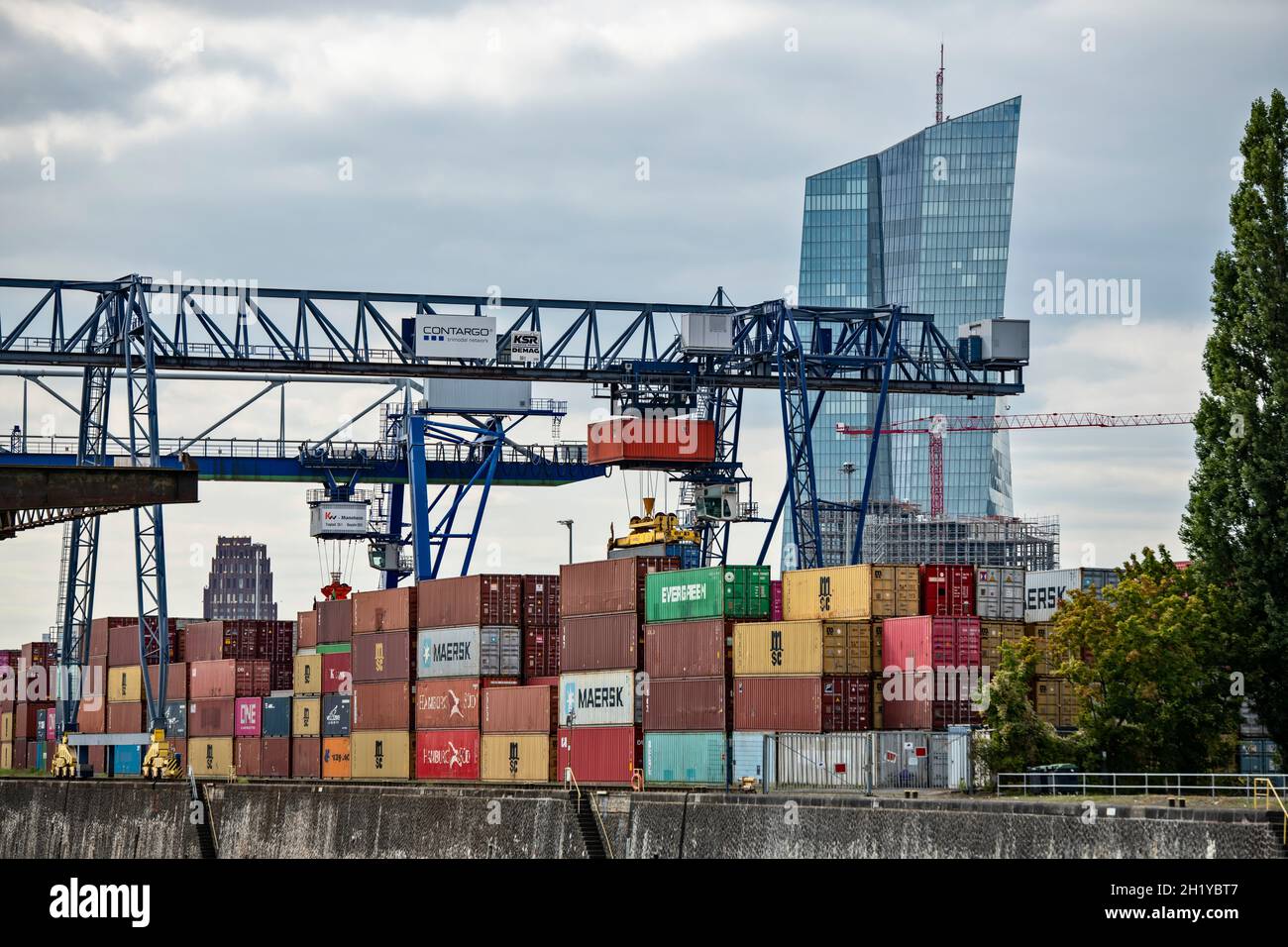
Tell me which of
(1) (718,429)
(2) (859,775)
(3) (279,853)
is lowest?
(3) (279,853)

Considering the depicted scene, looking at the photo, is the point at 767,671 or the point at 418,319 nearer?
the point at 767,671

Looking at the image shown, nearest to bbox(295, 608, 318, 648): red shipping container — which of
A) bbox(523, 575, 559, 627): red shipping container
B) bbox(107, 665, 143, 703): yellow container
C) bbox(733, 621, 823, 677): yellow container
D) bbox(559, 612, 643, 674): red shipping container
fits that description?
bbox(107, 665, 143, 703): yellow container

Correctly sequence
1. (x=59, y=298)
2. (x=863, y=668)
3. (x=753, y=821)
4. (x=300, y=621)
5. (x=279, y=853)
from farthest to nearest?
(x=300, y=621) → (x=59, y=298) → (x=279, y=853) → (x=863, y=668) → (x=753, y=821)

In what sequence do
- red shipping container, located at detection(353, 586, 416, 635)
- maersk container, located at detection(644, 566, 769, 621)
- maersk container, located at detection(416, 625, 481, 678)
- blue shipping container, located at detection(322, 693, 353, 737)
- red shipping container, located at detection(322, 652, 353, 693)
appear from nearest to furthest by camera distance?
maersk container, located at detection(644, 566, 769, 621) → maersk container, located at detection(416, 625, 481, 678) → red shipping container, located at detection(353, 586, 416, 635) → blue shipping container, located at detection(322, 693, 353, 737) → red shipping container, located at detection(322, 652, 353, 693)

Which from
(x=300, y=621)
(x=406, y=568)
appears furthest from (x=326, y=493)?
(x=300, y=621)

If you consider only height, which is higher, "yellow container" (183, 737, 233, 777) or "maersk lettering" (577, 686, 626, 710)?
"maersk lettering" (577, 686, 626, 710)

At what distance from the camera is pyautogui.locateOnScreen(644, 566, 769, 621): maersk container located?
61250 mm

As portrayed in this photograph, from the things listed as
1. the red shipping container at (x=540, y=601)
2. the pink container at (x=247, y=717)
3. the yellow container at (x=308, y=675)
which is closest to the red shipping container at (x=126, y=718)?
the pink container at (x=247, y=717)

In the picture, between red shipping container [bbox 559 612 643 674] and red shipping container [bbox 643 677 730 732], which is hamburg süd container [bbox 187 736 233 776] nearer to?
red shipping container [bbox 559 612 643 674]

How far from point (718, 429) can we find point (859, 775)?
124 feet

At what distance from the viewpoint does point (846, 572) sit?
6034 cm

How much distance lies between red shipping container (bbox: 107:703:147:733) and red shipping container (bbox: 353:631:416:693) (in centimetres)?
2146

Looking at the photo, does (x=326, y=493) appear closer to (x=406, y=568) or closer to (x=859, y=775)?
(x=406, y=568)

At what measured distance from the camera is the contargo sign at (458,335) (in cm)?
8831
